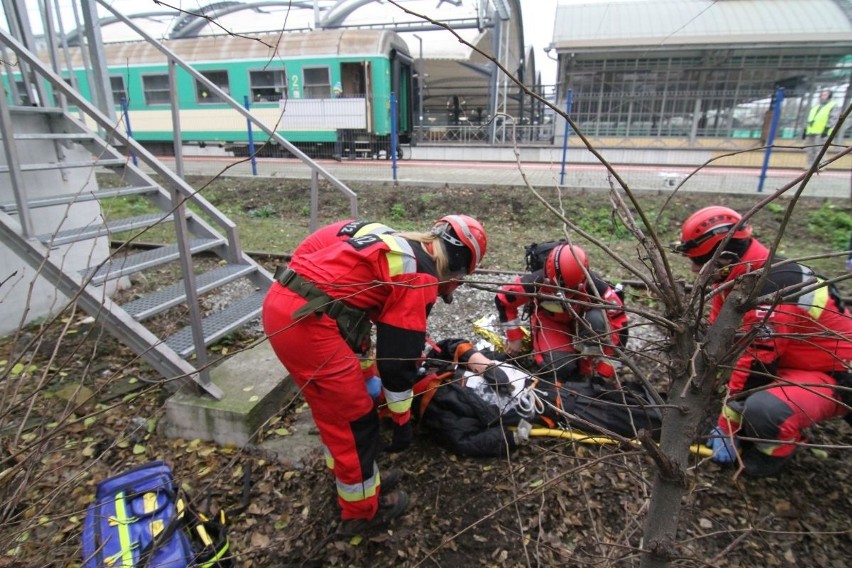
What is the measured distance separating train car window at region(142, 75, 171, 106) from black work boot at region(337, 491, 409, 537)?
51.4 feet

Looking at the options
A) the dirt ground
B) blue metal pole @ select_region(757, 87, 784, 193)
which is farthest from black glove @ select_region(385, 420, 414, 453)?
blue metal pole @ select_region(757, 87, 784, 193)

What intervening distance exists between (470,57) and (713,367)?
80.1 feet

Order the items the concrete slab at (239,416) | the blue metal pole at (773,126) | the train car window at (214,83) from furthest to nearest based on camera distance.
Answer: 1. the train car window at (214,83)
2. the blue metal pole at (773,126)
3. the concrete slab at (239,416)

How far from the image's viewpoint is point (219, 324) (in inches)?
136

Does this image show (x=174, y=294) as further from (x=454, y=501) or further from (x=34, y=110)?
(x=454, y=501)

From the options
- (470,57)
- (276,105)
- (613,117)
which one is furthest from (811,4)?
(276,105)

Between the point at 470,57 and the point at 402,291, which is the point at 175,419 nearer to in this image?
the point at 402,291

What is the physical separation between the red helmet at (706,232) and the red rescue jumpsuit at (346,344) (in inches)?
66.1

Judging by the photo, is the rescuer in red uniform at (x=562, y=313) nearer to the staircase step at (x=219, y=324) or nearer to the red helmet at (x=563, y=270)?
the red helmet at (x=563, y=270)

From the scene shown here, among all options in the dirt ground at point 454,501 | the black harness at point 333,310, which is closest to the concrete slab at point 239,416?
the dirt ground at point 454,501

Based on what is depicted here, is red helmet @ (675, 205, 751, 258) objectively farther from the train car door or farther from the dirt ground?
the train car door

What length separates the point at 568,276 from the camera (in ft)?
10.9

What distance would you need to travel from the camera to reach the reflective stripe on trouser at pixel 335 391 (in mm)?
2143

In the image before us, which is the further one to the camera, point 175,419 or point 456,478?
point 175,419
